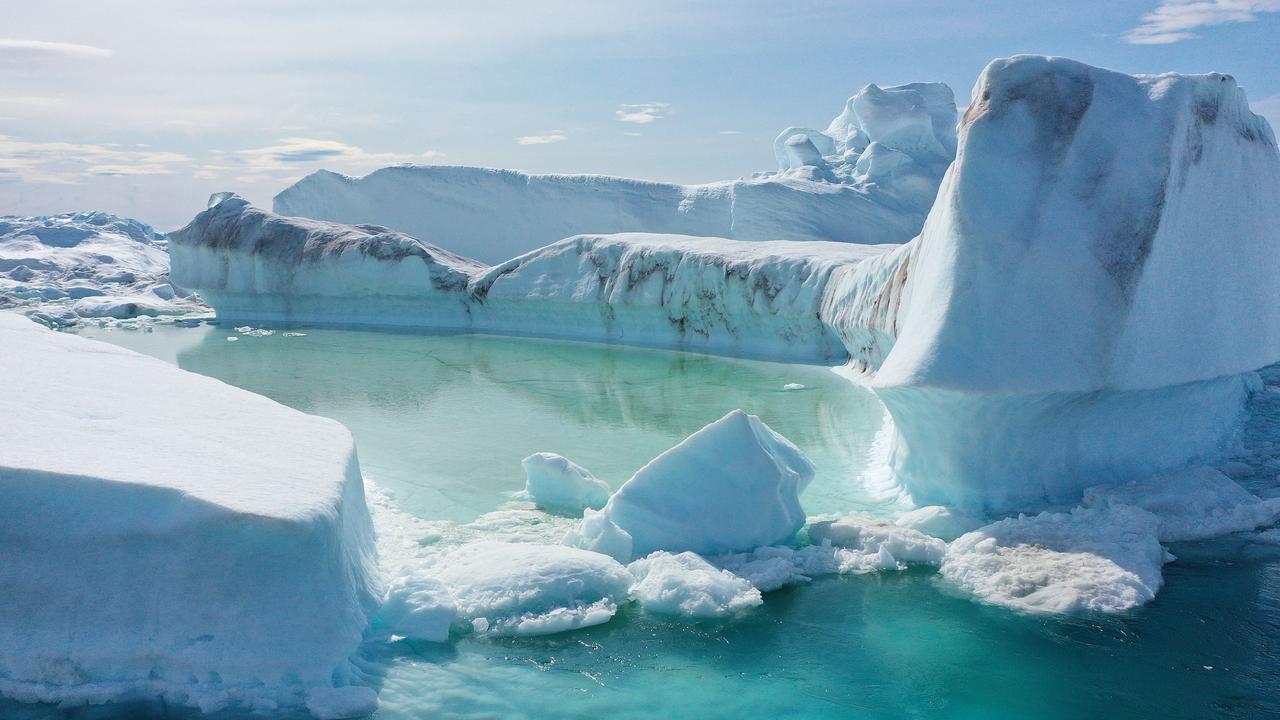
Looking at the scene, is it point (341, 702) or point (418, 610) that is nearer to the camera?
point (341, 702)

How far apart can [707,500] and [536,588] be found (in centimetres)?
96

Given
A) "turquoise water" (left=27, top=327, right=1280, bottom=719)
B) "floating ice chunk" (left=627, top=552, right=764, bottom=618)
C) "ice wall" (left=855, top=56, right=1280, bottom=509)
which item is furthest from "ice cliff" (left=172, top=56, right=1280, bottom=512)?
"floating ice chunk" (left=627, top=552, right=764, bottom=618)

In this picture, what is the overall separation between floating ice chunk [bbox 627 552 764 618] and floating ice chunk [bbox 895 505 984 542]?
1.11 metres

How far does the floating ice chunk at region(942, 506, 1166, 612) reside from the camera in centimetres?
375

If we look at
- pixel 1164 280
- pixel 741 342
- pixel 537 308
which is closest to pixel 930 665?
pixel 1164 280

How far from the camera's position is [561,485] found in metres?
5.04

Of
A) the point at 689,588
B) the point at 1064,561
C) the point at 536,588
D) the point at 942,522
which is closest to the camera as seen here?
the point at 536,588

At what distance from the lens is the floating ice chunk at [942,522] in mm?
4496

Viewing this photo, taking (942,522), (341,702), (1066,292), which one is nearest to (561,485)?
(942,522)

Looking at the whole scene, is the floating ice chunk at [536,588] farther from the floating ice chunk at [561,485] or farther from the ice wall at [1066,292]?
the ice wall at [1066,292]

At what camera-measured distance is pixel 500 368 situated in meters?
10.6

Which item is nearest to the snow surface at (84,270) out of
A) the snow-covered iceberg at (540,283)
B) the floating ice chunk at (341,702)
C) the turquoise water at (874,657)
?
the snow-covered iceberg at (540,283)

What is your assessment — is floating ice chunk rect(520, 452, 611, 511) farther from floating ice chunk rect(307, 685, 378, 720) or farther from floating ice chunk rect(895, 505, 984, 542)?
floating ice chunk rect(307, 685, 378, 720)

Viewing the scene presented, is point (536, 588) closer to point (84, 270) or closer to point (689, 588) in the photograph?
point (689, 588)
